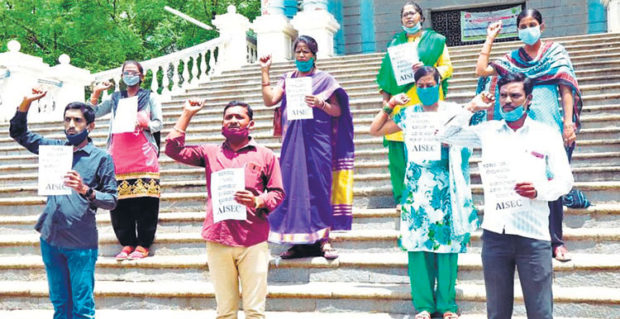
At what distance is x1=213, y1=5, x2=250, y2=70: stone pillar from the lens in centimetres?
1371

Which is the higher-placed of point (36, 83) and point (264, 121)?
point (36, 83)

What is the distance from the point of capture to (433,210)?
425 cm

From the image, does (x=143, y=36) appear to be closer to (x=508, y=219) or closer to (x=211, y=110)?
(x=211, y=110)

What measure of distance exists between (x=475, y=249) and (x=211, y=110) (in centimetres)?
574

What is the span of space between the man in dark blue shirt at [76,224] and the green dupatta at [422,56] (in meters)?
2.45

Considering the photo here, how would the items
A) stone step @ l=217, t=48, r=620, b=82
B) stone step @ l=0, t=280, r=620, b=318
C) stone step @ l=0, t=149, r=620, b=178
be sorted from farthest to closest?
stone step @ l=217, t=48, r=620, b=82 → stone step @ l=0, t=149, r=620, b=178 → stone step @ l=0, t=280, r=620, b=318

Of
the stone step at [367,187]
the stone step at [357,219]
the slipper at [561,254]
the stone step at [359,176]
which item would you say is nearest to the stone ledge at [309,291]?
the slipper at [561,254]

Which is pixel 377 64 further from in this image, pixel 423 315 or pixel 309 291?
pixel 423 315

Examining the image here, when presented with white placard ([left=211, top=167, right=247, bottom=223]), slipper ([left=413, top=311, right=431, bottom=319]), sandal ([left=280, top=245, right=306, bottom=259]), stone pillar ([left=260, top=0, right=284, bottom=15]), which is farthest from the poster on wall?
white placard ([left=211, top=167, right=247, bottom=223])

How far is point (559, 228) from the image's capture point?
181 inches

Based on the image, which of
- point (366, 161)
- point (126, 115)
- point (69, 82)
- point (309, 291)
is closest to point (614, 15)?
point (366, 161)

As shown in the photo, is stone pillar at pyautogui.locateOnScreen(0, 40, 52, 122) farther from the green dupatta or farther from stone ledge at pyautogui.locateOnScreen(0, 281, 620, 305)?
the green dupatta

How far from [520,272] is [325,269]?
219 cm

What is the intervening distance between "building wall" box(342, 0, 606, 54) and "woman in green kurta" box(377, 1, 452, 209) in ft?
39.0
